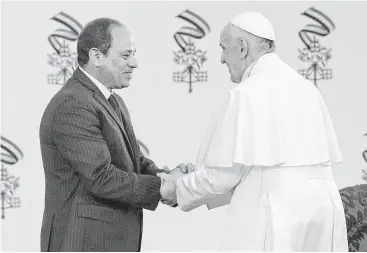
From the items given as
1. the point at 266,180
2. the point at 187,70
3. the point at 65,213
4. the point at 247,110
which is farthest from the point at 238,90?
the point at 187,70

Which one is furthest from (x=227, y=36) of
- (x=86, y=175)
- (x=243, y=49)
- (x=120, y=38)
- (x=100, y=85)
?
(x=86, y=175)

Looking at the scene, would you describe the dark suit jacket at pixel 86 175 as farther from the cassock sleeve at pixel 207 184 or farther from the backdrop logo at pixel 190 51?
the backdrop logo at pixel 190 51

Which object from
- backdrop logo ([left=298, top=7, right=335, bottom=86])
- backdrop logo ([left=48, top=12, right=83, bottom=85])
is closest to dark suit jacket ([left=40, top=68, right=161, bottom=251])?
backdrop logo ([left=48, top=12, right=83, bottom=85])

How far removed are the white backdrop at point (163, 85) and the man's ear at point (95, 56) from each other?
5.00 feet

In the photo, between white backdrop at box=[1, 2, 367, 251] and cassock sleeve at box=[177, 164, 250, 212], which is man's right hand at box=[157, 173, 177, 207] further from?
white backdrop at box=[1, 2, 367, 251]

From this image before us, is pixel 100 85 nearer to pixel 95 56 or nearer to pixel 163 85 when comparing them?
pixel 95 56

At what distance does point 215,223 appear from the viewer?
4785 mm

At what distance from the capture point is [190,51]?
15.5 feet

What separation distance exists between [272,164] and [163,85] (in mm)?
1926

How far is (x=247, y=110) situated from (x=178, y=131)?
185 cm

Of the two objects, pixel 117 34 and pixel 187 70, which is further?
pixel 187 70

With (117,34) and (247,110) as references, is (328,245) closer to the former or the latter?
(247,110)

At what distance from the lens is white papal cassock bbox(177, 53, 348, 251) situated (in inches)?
115

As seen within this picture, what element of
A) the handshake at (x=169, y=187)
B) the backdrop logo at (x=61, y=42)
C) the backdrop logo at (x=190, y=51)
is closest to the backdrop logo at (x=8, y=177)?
the backdrop logo at (x=61, y=42)
